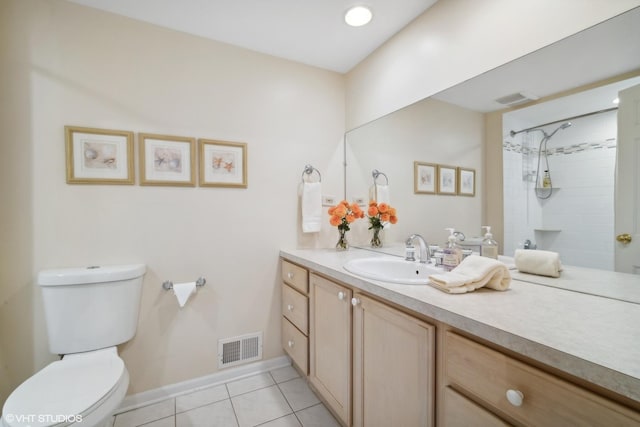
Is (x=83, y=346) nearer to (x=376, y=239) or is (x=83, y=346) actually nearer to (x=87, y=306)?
(x=87, y=306)

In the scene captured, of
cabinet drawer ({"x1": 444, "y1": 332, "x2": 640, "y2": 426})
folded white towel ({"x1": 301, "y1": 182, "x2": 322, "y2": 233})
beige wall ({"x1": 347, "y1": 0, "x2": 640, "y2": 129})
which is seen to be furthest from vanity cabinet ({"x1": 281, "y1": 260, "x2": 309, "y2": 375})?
beige wall ({"x1": 347, "y1": 0, "x2": 640, "y2": 129})

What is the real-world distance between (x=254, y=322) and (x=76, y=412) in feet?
3.53

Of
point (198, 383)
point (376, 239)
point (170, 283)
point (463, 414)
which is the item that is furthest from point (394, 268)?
point (198, 383)

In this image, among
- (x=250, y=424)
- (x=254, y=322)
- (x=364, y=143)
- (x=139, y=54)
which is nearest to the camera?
(x=250, y=424)

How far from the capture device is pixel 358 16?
5.03ft

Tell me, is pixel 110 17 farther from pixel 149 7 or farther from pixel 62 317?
pixel 62 317

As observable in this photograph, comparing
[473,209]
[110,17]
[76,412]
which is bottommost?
[76,412]

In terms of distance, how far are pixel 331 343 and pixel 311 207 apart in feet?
3.14

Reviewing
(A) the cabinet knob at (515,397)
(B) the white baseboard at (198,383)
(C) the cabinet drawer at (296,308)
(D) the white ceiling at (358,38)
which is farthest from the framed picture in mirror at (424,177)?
(B) the white baseboard at (198,383)

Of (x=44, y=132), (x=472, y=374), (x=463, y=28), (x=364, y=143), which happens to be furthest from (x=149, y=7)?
(x=472, y=374)

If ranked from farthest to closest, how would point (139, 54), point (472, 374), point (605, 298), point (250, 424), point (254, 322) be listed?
point (254, 322)
point (139, 54)
point (250, 424)
point (605, 298)
point (472, 374)

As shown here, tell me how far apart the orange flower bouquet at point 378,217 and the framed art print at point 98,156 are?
150 cm

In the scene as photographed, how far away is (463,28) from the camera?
1331 millimetres

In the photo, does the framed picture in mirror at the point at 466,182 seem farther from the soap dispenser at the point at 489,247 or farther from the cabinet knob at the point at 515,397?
the cabinet knob at the point at 515,397
